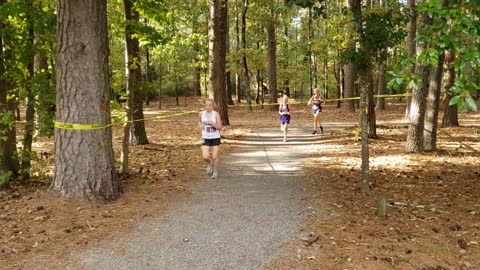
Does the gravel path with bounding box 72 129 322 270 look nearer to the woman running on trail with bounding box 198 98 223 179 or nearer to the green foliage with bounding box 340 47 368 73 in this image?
the woman running on trail with bounding box 198 98 223 179

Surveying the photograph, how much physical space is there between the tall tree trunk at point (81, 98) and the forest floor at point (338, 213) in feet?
1.14

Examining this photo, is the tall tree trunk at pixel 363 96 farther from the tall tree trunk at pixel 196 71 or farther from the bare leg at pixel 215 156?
the tall tree trunk at pixel 196 71

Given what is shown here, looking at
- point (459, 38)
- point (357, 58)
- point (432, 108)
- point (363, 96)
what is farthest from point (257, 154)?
point (459, 38)

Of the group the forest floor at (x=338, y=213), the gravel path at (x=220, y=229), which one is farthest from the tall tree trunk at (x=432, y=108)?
the gravel path at (x=220, y=229)

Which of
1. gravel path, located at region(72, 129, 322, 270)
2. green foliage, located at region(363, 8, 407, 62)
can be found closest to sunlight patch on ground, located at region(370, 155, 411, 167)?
gravel path, located at region(72, 129, 322, 270)

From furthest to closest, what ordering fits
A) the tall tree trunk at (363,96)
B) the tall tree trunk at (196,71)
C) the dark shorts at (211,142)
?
the tall tree trunk at (196,71), the dark shorts at (211,142), the tall tree trunk at (363,96)

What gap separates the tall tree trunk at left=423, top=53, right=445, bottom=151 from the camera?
10844 mm

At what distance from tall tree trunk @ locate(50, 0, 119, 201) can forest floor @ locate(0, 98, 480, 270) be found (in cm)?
35

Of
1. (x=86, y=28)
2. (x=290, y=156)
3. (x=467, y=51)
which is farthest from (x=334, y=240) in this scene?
(x=290, y=156)

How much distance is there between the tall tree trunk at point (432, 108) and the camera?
35.6 feet

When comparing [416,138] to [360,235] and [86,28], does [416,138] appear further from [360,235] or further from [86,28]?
[86,28]

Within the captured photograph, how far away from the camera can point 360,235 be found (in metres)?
5.63

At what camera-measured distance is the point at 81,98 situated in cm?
683

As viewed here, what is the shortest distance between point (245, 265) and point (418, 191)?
4.30m
